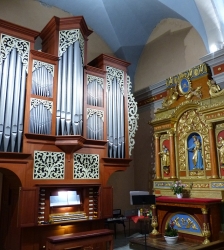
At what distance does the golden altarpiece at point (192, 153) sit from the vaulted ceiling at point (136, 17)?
1071 millimetres

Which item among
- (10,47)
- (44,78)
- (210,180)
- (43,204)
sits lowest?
(43,204)

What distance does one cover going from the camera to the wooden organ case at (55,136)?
5457 millimetres

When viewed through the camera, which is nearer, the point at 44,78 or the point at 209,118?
the point at 44,78

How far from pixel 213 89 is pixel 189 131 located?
1.29m

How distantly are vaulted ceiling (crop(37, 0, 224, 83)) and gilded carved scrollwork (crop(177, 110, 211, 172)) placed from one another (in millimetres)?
1783

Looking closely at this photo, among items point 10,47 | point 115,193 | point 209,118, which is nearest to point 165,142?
point 209,118

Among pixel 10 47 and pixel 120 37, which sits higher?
pixel 120 37

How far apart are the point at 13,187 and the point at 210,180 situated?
4.62m

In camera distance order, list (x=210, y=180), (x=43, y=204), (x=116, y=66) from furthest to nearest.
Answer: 1. (x=116, y=66)
2. (x=210, y=180)
3. (x=43, y=204)

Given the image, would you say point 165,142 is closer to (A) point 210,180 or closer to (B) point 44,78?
(A) point 210,180

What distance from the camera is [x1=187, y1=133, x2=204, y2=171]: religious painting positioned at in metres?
7.07

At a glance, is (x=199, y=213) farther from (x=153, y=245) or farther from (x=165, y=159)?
(x=165, y=159)

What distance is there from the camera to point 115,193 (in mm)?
8945

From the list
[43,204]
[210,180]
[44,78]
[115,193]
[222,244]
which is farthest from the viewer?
[115,193]
